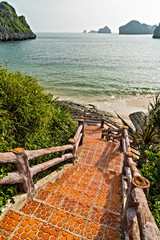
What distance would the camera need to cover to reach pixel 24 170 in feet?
10.1

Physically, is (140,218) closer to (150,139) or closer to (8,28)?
(150,139)

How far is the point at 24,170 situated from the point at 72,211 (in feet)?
4.85

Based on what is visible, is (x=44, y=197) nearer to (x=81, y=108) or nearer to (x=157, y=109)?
(x=157, y=109)

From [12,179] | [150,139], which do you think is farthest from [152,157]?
[12,179]

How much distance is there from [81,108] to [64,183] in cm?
1491

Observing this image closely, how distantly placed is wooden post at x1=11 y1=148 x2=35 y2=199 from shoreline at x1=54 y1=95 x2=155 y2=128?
13.8 m

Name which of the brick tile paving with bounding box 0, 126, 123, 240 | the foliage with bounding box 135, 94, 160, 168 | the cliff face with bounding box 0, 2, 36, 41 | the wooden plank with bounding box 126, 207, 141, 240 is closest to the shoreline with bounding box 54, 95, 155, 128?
the foliage with bounding box 135, 94, 160, 168

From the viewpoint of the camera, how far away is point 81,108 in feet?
61.8

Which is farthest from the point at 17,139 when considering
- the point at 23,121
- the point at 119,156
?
the point at 119,156

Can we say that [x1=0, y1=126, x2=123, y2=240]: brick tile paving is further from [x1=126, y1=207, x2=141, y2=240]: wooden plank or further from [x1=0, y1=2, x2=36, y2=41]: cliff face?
[x1=0, y1=2, x2=36, y2=41]: cliff face

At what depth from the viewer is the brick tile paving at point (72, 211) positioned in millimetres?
2723

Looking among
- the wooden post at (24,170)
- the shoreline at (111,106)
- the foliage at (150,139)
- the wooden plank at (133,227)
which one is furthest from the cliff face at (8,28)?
the wooden plank at (133,227)

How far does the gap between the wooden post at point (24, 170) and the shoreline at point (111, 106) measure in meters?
13.8

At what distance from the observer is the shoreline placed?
17750 mm
